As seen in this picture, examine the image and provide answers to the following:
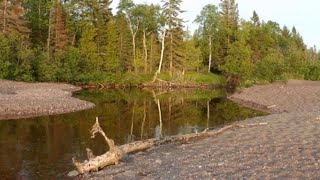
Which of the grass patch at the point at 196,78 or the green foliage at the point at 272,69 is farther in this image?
the grass patch at the point at 196,78

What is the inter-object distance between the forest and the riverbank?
4441 cm

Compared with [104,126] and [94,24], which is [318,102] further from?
[94,24]

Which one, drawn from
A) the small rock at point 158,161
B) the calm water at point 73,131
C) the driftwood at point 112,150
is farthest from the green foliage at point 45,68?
the small rock at point 158,161

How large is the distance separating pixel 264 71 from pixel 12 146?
50343 millimetres

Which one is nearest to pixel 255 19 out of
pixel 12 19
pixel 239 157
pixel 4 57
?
pixel 12 19

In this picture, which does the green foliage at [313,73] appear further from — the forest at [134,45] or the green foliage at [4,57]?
→ the green foliage at [4,57]

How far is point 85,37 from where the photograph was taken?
72938mm

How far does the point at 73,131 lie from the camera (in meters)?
22.4

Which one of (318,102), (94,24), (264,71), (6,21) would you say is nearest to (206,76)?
(264,71)

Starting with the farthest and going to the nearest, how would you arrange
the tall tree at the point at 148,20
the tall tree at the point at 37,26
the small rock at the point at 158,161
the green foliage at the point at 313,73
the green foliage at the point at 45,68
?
1. the tall tree at the point at 148,20
2. the tall tree at the point at 37,26
3. the green foliage at the point at 313,73
4. the green foliage at the point at 45,68
5. the small rock at the point at 158,161

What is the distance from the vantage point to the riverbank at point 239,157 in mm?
11312

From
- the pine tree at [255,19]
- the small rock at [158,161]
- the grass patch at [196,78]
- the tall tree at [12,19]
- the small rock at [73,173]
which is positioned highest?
the pine tree at [255,19]

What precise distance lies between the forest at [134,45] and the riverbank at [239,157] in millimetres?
44405

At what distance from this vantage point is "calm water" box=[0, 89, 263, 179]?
14.7 metres
